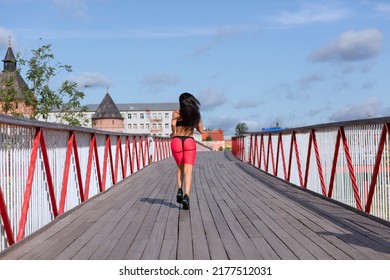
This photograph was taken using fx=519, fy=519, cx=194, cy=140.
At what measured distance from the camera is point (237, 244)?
4680 mm

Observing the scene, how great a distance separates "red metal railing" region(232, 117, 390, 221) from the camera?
5.79 meters

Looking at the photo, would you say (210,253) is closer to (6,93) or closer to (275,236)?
(275,236)

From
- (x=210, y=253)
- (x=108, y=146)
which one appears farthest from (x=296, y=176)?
(x=210, y=253)

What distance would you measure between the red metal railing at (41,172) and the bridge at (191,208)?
1 centimetres

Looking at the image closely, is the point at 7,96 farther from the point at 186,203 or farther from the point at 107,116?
the point at 107,116

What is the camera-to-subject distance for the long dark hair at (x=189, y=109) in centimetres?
695

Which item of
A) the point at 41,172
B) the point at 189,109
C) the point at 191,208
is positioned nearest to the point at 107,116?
the point at 191,208

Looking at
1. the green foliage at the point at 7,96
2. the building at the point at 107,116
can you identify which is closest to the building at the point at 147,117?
the building at the point at 107,116

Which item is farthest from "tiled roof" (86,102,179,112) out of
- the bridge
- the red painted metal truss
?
the bridge

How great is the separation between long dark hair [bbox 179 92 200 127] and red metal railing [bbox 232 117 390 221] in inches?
78.0

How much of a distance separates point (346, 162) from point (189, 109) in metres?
2.25
